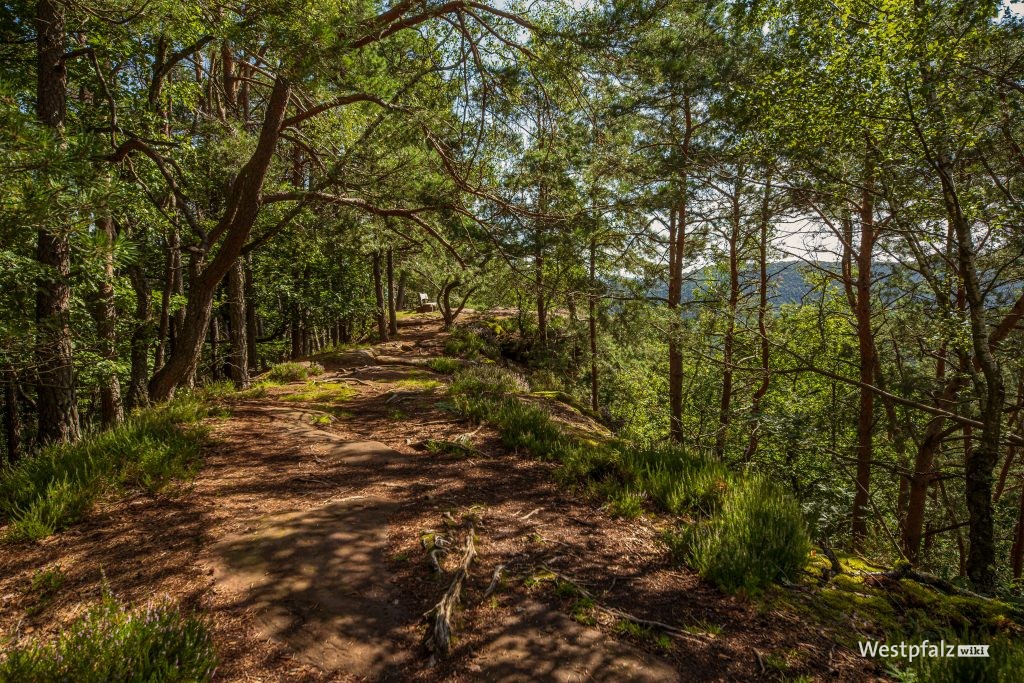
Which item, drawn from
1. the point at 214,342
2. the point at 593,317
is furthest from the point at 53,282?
the point at 214,342

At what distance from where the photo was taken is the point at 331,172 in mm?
6277

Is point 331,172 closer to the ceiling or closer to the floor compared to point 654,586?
closer to the ceiling

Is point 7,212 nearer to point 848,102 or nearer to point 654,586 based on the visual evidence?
point 654,586

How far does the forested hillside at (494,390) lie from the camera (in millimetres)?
2547

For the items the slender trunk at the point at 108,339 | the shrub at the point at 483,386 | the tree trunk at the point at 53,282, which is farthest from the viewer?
the shrub at the point at 483,386

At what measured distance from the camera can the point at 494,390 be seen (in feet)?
26.2

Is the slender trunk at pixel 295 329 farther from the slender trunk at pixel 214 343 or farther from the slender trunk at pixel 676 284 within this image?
the slender trunk at pixel 676 284

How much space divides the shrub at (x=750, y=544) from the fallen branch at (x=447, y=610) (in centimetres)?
170

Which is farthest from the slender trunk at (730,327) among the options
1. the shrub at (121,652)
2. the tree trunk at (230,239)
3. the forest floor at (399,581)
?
the tree trunk at (230,239)

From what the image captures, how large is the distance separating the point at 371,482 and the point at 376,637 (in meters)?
2.14

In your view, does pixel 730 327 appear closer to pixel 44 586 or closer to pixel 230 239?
pixel 230 239

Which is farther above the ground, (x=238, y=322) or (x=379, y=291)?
(x=379, y=291)

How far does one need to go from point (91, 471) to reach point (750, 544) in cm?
554

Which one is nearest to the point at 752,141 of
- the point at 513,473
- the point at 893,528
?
the point at 513,473
